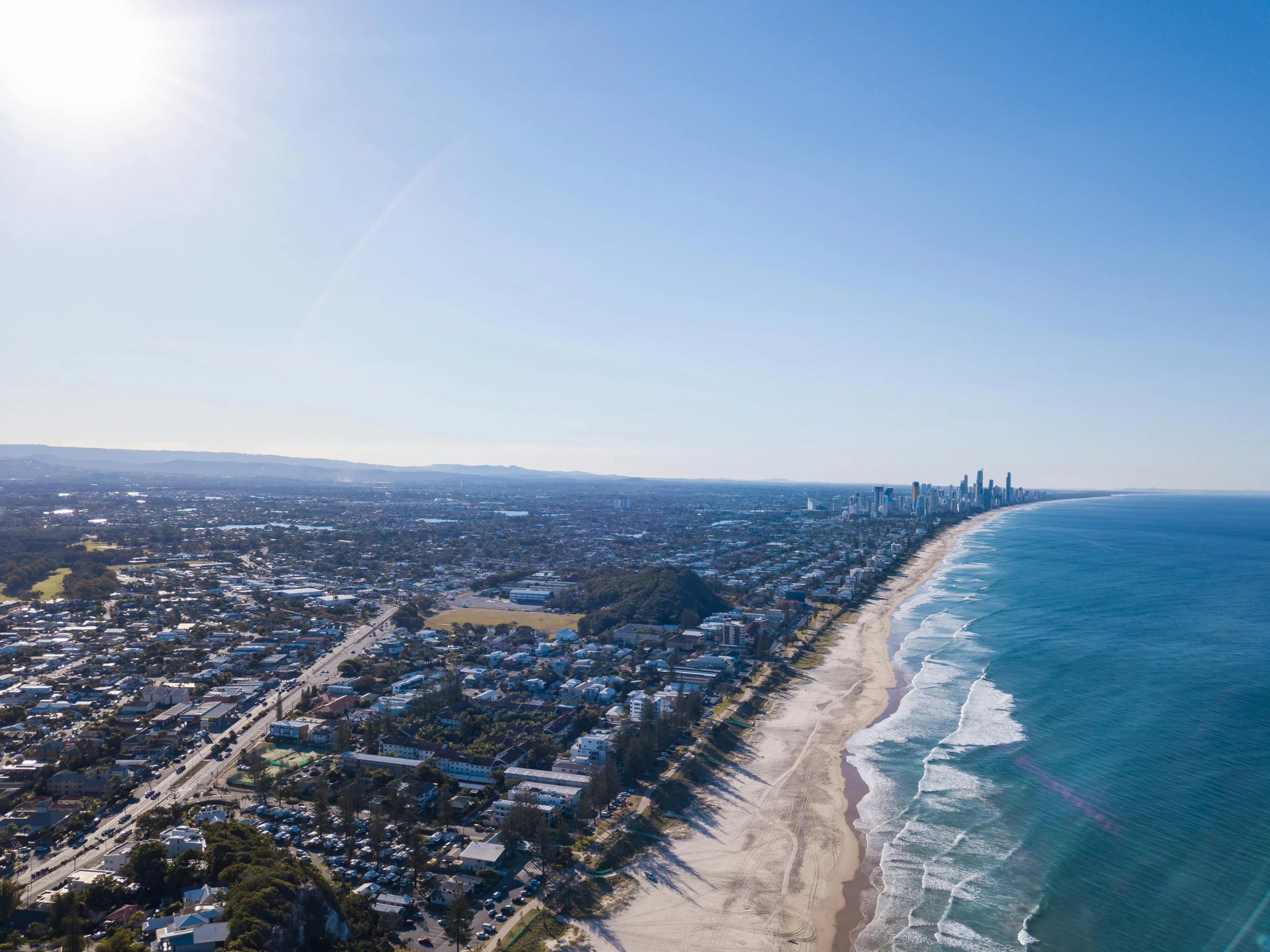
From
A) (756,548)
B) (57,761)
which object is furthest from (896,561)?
(57,761)

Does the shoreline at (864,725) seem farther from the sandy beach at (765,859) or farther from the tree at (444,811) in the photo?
the tree at (444,811)

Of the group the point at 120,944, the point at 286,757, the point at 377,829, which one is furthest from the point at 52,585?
the point at 120,944

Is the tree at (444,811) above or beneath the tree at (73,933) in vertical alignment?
beneath

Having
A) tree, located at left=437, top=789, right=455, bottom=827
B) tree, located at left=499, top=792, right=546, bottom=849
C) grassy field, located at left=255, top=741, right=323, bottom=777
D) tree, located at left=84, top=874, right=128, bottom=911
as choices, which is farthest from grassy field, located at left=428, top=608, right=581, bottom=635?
tree, located at left=84, top=874, right=128, bottom=911

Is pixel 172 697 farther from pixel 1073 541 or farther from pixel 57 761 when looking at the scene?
pixel 1073 541

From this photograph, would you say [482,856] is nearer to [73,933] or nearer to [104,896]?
[104,896]

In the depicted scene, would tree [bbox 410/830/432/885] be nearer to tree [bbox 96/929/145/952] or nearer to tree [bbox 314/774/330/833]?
tree [bbox 314/774/330/833]

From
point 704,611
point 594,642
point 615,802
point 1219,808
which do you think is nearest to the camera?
point 1219,808

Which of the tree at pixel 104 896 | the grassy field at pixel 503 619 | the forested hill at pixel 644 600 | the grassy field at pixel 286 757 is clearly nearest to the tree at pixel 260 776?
the grassy field at pixel 286 757
